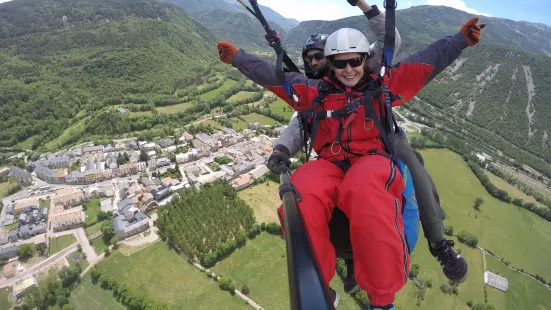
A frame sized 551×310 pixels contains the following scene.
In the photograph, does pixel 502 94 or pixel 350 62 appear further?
pixel 502 94

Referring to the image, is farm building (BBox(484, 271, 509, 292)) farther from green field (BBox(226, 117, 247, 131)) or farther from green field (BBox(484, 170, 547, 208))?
green field (BBox(226, 117, 247, 131))

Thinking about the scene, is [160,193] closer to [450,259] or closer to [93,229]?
[93,229]

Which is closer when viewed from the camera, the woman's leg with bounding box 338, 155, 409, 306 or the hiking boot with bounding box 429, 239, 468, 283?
the woman's leg with bounding box 338, 155, 409, 306

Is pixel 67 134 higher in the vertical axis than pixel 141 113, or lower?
lower

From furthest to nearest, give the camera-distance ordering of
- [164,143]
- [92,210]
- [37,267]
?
[164,143] → [92,210] → [37,267]

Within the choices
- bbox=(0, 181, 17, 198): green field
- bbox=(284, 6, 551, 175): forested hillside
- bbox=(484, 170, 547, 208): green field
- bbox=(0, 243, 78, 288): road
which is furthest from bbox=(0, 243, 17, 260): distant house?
bbox=(284, 6, 551, 175): forested hillside

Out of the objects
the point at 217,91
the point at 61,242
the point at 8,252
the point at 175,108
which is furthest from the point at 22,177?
the point at 217,91

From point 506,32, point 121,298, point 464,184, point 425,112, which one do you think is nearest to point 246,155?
point 121,298
